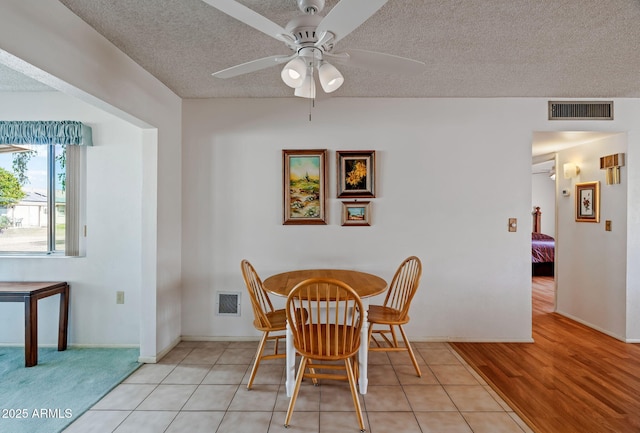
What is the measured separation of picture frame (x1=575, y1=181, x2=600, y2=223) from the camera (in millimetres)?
3207

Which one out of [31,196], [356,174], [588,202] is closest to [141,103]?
[31,196]

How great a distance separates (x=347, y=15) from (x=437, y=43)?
1116 millimetres

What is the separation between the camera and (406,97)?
9.61ft

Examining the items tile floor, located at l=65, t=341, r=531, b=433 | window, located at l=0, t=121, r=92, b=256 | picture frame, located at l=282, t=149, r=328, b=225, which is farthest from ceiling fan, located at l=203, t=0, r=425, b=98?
window, located at l=0, t=121, r=92, b=256

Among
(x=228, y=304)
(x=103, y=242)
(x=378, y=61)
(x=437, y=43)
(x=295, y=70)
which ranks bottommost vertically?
(x=228, y=304)

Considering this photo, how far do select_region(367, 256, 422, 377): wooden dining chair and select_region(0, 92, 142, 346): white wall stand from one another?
7.38ft

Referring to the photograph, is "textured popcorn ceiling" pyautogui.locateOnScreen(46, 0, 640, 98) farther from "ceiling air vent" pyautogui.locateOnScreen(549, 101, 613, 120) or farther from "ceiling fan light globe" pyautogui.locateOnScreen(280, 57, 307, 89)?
"ceiling fan light globe" pyautogui.locateOnScreen(280, 57, 307, 89)

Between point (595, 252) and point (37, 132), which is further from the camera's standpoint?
point (595, 252)

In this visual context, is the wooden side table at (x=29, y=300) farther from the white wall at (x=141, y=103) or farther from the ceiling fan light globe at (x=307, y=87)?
the ceiling fan light globe at (x=307, y=87)

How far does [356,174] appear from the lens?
2.92 m

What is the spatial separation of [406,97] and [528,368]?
264cm

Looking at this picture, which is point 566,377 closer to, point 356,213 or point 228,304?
point 356,213

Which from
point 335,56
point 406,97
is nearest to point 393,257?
point 406,97

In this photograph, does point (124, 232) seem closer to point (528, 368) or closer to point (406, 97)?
point (406, 97)
